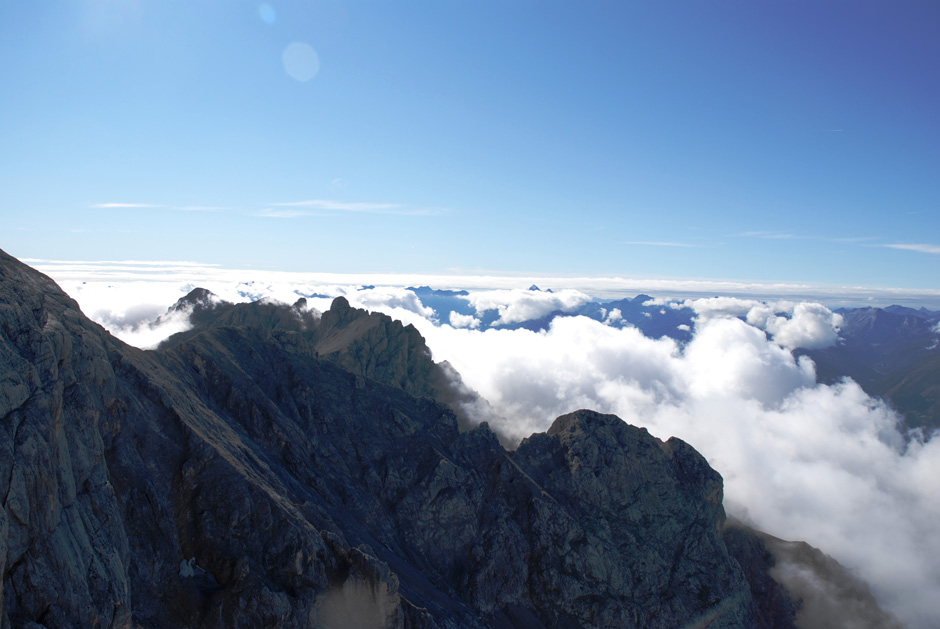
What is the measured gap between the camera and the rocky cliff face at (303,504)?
43.0 m

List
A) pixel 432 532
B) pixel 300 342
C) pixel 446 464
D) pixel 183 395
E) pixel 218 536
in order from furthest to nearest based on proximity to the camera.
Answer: pixel 300 342 < pixel 446 464 < pixel 432 532 < pixel 183 395 < pixel 218 536

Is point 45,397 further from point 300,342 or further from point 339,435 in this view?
point 300,342

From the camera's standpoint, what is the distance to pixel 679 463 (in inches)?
5586

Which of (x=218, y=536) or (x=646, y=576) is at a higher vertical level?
(x=218, y=536)

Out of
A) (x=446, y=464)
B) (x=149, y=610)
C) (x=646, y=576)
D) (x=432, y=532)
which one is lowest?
(x=646, y=576)

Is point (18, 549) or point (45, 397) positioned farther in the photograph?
point (45, 397)

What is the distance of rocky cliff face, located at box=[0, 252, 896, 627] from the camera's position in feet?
141

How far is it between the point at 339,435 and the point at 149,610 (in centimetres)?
6736

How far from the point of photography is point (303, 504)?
268 ft

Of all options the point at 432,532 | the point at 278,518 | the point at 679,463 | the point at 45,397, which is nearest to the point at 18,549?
the point at 45,397

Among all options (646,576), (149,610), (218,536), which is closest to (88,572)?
(149,610)

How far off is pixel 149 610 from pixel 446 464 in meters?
72.7

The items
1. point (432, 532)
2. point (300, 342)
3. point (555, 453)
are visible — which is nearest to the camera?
point (432, 532)

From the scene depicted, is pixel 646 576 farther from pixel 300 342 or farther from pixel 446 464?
pixel 300 342
